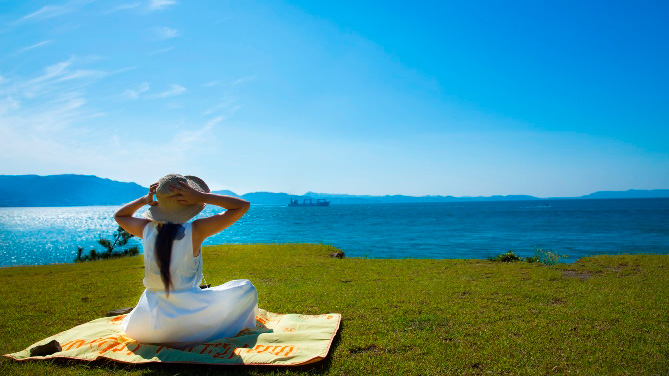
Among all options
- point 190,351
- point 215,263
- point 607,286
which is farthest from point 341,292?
point 215,263

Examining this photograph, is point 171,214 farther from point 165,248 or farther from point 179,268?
point 179,268

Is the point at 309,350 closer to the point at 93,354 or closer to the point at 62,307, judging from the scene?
the point at 93,354

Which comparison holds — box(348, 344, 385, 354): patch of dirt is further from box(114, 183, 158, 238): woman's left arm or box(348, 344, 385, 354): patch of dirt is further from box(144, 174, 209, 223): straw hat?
box(114, 183, 158, 238): woman's left arm

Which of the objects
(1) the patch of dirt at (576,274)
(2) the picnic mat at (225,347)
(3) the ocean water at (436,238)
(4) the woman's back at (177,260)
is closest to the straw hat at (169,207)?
(4) the woman's back at (177,260)

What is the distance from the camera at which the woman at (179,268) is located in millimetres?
4340

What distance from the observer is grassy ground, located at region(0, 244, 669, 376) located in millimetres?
4531

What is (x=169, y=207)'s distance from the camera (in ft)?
14.4

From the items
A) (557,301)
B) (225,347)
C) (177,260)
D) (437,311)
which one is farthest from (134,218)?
(557,301)

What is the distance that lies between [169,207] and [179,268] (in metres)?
0.76

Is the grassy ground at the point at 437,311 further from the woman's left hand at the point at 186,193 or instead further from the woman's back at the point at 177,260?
the woman's left hand at the point at 186,193

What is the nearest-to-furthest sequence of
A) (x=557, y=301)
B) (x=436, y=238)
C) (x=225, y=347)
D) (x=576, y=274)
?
(x=225, y=347) → (x=557, y=301) → (x=576, y=274) → (x=436, y=238)

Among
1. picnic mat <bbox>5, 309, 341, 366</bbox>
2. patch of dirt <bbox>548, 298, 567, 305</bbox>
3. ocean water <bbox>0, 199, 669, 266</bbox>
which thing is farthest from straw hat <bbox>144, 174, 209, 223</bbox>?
ocean water <bbox>0, 199, 669, 266</bbox>

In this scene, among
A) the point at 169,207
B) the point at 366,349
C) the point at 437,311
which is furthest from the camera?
the point at 437,311

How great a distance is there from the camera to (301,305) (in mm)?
7613
